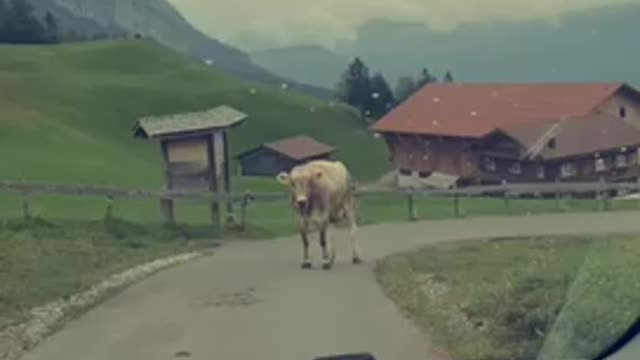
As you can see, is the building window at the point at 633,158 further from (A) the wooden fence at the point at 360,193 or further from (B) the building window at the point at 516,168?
(B) the building window at the point at 516,168

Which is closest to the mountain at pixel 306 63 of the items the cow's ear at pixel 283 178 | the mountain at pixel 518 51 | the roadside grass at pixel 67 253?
the mountain at pixel 518 51

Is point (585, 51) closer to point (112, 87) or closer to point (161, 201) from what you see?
point (112, 87)

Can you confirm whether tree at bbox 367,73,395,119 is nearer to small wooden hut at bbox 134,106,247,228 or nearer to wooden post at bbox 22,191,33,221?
small wooden hut at bbox 134,106,247,228

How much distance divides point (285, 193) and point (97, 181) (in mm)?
2417

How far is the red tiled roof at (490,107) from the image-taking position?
23.3 ft

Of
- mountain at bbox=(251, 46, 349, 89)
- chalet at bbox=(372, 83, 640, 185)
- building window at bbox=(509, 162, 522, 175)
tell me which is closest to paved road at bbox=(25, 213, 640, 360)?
chalet at bbox=(372, 83, 640, 185)

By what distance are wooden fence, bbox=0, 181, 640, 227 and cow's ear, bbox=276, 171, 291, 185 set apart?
354 mm

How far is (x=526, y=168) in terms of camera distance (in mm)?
7484

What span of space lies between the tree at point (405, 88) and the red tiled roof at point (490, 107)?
0.18 feet

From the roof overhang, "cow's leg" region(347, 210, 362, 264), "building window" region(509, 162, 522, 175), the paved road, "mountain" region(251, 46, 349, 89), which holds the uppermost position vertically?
"mountain" region(251, 46, 349, 89)

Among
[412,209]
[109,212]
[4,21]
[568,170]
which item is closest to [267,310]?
[412,209]

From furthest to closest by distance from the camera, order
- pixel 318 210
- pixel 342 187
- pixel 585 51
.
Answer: pixel 318 210, pixel 342 187, pixel 585 51

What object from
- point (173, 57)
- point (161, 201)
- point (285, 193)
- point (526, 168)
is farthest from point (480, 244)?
point (161, 201)

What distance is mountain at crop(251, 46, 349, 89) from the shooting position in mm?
5906
